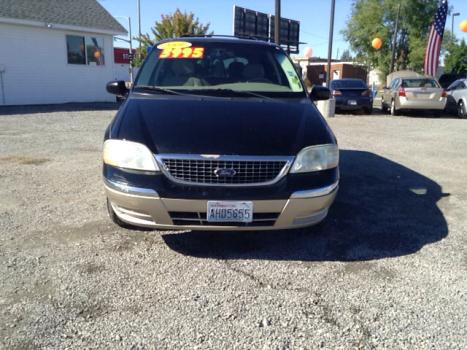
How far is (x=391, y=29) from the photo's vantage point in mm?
39656

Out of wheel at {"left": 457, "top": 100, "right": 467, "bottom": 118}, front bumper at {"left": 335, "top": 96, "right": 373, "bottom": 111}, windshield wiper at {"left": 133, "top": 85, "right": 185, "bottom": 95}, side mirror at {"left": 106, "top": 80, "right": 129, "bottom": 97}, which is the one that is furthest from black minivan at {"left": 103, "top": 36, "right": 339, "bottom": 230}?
wheel at {"left": 457, "top": 100, "right": 467, "bottom": 118}

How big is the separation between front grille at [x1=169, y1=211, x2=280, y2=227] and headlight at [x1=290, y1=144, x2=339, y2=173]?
38 centimetres

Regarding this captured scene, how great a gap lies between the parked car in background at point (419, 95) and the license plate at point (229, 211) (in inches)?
533

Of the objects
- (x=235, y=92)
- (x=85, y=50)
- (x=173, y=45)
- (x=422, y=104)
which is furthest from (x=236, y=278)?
(x=85, y=50)

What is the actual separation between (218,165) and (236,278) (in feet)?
2.72

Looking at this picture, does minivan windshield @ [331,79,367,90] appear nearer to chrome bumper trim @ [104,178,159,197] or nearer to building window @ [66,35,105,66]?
building window @ [66,35,105,66]

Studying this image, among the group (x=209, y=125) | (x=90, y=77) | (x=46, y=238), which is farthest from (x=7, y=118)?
(x=209, y=125)

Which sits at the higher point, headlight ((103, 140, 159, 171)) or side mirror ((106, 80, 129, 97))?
side mirror ((106, 80, 129, 97))

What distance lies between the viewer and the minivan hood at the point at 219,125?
118 inches

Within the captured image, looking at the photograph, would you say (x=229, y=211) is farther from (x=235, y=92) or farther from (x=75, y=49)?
(x=75, y=49)

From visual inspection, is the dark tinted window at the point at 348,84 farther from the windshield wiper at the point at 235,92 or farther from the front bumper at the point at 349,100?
the windshield wiper at the point at 235,92

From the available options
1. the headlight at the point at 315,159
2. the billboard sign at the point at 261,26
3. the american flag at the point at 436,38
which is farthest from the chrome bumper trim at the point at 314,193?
the billboard sign at the point at 261,26

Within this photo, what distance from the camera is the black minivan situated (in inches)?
115

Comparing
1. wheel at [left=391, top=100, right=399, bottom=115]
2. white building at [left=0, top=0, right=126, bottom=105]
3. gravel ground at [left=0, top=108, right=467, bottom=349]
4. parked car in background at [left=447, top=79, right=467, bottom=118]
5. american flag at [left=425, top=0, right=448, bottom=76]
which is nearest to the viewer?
gravel ground at [left=0, top=108, right=467, bottom=349]
